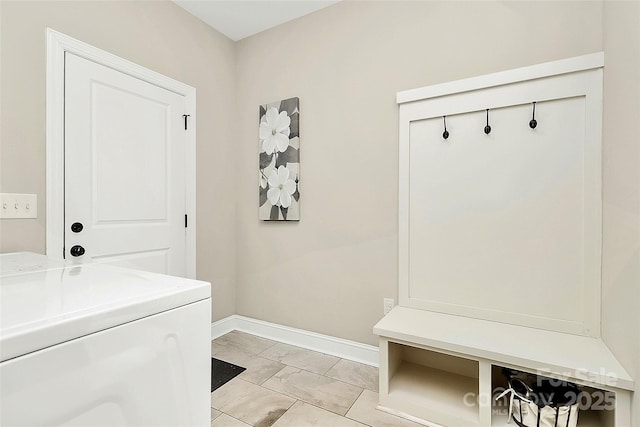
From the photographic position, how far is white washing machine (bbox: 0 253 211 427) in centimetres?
52

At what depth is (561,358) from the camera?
1308mm

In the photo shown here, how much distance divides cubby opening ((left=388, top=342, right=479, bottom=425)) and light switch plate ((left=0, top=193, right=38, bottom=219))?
2006 millimetres

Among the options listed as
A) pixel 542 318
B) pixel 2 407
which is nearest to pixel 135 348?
pixel 2 407

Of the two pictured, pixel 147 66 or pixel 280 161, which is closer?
pixel 147 66

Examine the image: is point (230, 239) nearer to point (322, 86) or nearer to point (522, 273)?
point (322, 86)

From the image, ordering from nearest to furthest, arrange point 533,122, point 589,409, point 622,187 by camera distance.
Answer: point 622,187
point 589,409
point 533,122

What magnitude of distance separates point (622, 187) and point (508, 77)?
0.78 metres

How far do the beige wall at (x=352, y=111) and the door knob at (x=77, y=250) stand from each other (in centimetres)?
119

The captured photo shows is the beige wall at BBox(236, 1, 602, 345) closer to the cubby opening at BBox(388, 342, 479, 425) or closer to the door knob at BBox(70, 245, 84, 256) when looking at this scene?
the cubby opening at BBox(388, 342, 479, 425)

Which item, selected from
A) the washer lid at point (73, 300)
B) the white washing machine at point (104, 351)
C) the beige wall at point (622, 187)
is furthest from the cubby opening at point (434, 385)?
the washer lid at point (73, 300)

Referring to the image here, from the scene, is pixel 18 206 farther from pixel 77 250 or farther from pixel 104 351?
pixel 104 351

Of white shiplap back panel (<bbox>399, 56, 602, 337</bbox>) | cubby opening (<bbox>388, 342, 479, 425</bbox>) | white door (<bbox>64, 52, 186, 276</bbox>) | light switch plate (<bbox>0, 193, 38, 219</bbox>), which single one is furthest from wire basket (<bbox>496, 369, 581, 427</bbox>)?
light switch plate (<bbox>0, 193, 38, 219</bbox>)

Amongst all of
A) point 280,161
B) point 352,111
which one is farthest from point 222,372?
point 352,111

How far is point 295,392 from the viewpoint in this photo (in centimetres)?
180
